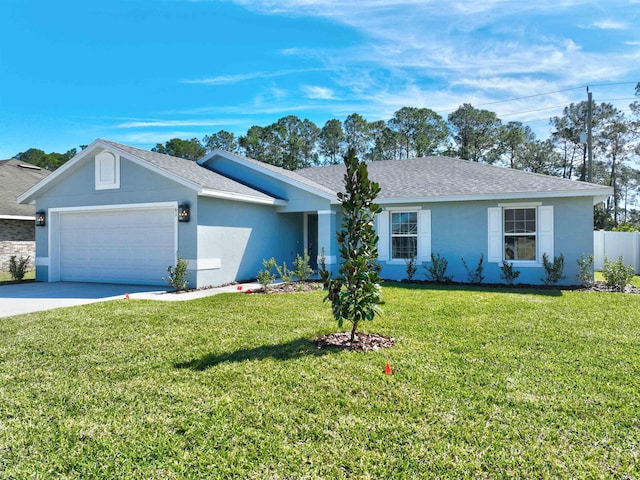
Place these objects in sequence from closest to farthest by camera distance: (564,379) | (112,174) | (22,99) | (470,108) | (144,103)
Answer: (564,379) → (112,174) → (22,99) → (144,103) → (470,108)

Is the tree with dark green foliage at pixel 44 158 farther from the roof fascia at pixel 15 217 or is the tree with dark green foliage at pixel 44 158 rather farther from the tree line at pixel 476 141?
the roof fascia at pixel 15 217

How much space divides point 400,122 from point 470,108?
20.7ft

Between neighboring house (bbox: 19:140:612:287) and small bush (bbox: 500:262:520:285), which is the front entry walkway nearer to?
neighboring house (bbox: 19:140:612:287)

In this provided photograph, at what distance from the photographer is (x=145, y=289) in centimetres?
1120

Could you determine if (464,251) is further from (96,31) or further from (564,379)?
(96,31)

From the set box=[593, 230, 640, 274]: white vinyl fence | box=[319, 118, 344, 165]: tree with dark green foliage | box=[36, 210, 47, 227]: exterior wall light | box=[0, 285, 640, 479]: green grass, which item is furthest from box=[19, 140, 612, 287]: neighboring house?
box=[319, 118, 344, 165]: tree with dark green foliage

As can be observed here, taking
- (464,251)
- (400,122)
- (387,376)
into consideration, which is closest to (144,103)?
(464,251)

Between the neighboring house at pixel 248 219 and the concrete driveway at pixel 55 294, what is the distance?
73 cm

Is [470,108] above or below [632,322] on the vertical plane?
above

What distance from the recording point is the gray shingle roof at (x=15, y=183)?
18.4m

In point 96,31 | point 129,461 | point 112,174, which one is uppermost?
point 96,31

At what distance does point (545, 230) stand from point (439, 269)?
3.11 metres

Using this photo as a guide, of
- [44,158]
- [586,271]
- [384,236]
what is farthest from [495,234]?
[44,158]

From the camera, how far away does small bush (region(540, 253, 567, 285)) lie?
10930 mm
